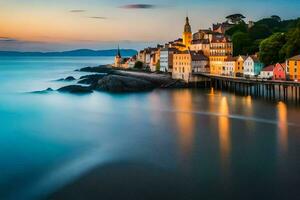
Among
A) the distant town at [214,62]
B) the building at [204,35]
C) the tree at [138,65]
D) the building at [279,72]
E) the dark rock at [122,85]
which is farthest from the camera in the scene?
the tree at [138,65]

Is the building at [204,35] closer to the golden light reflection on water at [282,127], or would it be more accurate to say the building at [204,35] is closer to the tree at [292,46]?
the tree at [292,46]

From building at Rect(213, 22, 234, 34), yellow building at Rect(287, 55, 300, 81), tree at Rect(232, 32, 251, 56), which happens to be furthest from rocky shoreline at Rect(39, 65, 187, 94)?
building at Rect(213, 22, 234, 34)

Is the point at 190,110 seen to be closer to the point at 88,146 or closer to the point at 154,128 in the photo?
the point at 154,128

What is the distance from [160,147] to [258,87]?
24.5 m

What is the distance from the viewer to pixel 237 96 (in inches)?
1492

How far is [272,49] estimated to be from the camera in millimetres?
43219

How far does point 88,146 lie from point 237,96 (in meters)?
21.4

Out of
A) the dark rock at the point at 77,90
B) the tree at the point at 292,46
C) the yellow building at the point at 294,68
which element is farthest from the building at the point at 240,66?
the dark rock at the point at 77,90

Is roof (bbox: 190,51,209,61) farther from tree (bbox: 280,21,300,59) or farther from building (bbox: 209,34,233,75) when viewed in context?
tree (bbox: 280,21,300,59)

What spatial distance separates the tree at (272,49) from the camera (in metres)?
43.2

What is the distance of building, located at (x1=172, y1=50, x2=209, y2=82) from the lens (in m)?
51.8

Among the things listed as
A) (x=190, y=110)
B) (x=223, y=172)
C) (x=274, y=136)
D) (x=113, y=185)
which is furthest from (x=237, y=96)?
(x=113, y=185)

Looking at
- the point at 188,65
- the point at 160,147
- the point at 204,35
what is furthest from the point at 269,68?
the point at 204,35

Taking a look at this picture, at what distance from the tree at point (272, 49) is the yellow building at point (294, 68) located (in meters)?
6.97
